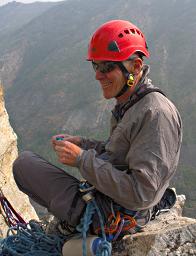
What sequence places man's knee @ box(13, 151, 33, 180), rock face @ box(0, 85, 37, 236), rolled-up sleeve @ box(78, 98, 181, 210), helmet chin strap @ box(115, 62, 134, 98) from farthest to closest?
rock face @ box(0, 85, 37, 236) < man's knee @ box(13, 151, 33, 180) < helmet chin strap @ box(115, 62, 134, 98) < rolled-up sleeve @ box(78, 98, 181, 210)

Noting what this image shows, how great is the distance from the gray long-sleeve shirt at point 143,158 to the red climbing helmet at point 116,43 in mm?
480

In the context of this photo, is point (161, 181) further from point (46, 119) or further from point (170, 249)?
point (46, 119)

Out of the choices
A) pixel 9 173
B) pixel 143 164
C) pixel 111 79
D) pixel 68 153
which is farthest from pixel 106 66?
pixel 9 173

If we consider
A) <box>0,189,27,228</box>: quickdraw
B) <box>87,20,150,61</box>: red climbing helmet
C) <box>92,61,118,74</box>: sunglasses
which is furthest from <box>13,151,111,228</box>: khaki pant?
<box>87,20,150,61</box>: red climbing helmet

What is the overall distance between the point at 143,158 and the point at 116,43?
3.72 ft

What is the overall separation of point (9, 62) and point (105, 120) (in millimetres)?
48875

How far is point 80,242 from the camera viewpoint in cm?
320

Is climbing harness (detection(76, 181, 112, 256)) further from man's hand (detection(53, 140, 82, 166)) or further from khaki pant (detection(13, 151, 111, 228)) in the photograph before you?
man's hand (detection(53, 140, 82, 166))

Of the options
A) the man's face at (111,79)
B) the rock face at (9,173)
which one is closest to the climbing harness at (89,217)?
the man's face at (111,79)

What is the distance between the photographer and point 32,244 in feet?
12.1

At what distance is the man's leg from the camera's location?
331cm

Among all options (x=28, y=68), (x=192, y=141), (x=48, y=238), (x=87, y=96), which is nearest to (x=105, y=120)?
(x=87, y=96)

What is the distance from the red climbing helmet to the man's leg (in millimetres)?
1186

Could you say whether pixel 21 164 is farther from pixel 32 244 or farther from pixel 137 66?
pixel 137 66
